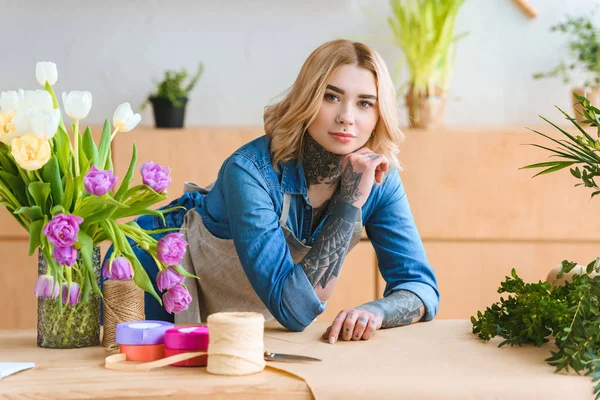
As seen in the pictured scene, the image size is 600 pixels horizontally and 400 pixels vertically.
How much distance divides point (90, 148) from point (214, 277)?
2.17 ft

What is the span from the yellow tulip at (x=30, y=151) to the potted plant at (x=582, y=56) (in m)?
2.53

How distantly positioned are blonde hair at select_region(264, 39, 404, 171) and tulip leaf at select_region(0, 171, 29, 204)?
2.08 ft

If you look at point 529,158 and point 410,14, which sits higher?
point 410,14

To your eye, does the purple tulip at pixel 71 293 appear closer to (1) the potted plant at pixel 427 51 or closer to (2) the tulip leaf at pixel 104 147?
(2) the tulip leaf at pixel 104 147

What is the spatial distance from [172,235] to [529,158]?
2.21 metres

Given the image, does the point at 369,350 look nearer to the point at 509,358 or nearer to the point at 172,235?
the point at 509,358

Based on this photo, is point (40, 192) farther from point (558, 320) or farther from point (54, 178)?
point (558, 320)

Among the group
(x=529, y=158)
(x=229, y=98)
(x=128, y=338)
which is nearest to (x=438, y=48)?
(x=529, y=158)

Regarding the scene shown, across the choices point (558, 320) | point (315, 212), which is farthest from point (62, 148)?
point (558, 320)

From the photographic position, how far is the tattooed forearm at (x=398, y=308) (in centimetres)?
165

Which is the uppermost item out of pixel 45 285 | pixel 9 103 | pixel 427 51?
pixel 427 51

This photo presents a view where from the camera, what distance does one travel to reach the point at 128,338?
52.6 inches

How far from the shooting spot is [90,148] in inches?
57.3

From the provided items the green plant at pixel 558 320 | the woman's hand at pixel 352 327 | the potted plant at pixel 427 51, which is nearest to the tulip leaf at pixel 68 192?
the woman's hand at pixel 352 327
